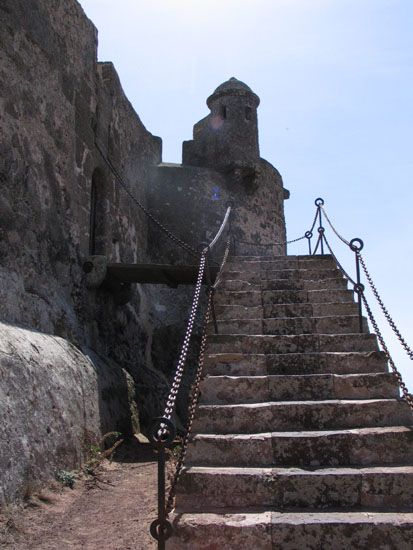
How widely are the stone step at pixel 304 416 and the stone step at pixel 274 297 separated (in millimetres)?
2174

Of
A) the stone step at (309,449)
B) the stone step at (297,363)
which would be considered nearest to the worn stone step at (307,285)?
the stone step at (297,363)

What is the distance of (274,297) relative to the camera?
265 inches

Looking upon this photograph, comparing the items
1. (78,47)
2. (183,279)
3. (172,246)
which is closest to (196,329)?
(172,246)

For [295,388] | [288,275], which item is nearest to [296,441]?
[295,388]

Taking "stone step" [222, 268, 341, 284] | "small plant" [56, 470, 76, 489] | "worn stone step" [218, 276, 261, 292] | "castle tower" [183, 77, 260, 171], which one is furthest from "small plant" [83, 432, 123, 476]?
"castle tower" [183, 77, 260, 171]

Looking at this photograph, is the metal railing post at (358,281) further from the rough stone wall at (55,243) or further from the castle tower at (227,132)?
the castle tower at (227,132)

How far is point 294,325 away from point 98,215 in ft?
17.9

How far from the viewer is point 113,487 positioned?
5.88 m

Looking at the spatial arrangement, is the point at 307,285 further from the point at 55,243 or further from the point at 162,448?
the point at 162,448

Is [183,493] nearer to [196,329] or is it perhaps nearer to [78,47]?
[78,47]

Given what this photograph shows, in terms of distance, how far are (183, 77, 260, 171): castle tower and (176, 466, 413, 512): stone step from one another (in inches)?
503

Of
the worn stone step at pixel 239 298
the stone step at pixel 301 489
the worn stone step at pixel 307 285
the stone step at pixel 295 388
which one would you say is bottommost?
the stone step at pixel 301 489

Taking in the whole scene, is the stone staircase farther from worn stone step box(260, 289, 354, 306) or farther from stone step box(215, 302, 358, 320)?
worn stone step box(260, 289, 354, 306)

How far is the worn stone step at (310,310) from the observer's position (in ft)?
20.6
